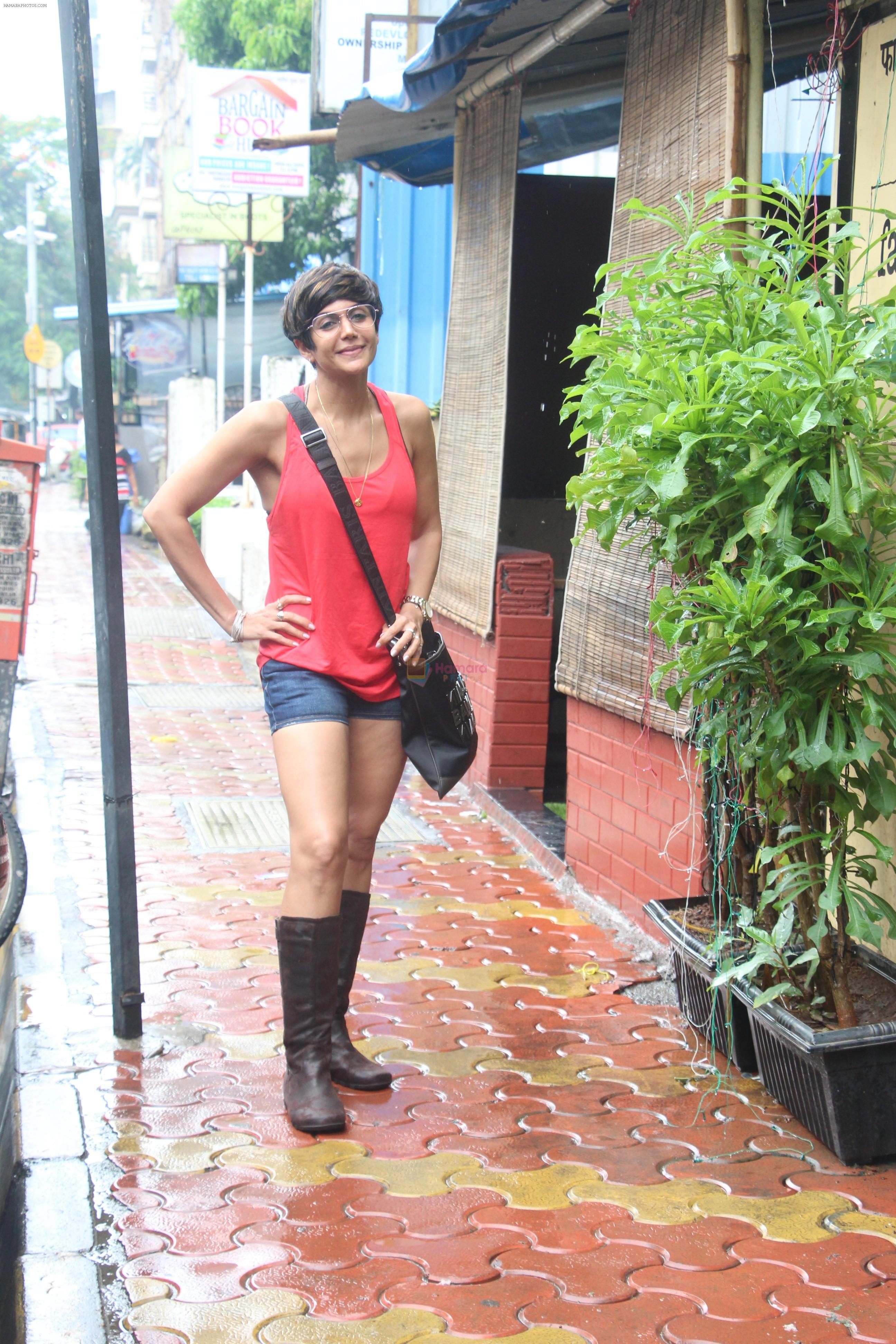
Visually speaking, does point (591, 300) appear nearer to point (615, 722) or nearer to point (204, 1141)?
point (615, 722)

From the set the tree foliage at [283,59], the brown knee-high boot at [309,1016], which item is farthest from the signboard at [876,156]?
the tree foliage at [283,59]

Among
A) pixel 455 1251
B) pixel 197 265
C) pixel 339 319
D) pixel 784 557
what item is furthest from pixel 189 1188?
pixel 197 265

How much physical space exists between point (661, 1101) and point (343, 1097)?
86cm

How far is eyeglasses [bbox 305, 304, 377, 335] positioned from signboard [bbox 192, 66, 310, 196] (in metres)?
12.3

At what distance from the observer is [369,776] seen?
381 cm

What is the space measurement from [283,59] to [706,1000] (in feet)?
70.6

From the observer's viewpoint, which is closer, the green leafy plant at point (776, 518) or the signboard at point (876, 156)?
the green leafy plant at point (776, 518)

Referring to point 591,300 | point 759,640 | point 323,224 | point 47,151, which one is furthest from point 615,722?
point 47,151

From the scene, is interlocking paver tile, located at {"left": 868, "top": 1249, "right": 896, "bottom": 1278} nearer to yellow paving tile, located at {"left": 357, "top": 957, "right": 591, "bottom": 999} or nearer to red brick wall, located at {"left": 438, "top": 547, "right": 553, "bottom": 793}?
yellow paving tile, located at {"left": 357, "top": 957, "right": 591, "bottom": 999}

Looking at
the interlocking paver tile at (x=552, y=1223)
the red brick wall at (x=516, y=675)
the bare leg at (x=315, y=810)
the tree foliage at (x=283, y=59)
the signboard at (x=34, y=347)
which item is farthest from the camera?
the signboard at (x=34, y=347)

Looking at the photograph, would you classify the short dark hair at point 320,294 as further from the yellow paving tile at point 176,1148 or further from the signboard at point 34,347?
the signboard at point 34,347

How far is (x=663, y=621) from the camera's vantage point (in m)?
3.50

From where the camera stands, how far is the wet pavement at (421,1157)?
2.86 meters

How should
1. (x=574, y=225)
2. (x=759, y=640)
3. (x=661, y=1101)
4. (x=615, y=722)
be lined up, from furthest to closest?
(x=574, y=225) → (x=615, y=722) → (x=661, y=1101) → (x=759, y=640)
